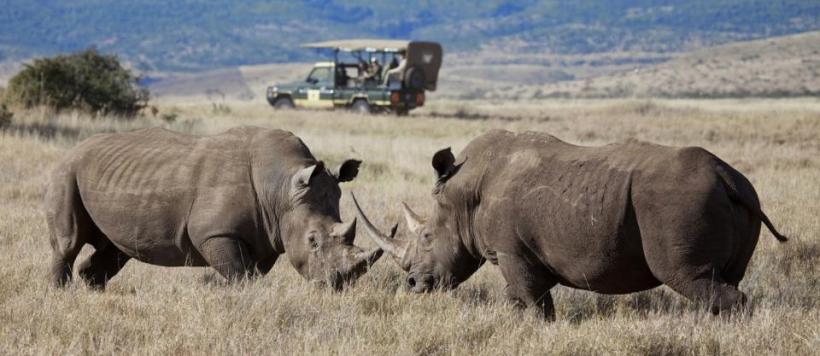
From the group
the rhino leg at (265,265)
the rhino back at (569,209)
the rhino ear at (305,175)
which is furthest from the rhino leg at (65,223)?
the rhino back at (569,209)

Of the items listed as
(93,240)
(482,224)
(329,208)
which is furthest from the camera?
(93,240)

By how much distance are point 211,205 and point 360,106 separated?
28.1 meters

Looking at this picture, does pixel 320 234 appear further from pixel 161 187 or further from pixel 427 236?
pixel 161 187

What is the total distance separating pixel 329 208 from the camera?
8.98m

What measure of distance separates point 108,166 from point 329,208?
1665 millimetres

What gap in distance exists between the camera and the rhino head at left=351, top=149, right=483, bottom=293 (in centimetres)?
870

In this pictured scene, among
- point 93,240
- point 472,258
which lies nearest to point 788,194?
point 472,258

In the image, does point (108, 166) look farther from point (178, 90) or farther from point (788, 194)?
point (178, 90)

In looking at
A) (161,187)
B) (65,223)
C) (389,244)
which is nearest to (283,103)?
(65,223)

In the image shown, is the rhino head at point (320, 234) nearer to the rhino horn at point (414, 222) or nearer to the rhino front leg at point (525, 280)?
the rhino horn at point (414, 222)

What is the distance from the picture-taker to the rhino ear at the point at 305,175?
878 cm

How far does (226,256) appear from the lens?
343 inches

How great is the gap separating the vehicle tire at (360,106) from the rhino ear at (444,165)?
27544mm

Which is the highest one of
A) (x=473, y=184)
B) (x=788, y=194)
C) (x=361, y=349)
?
(x=473, y=184)
